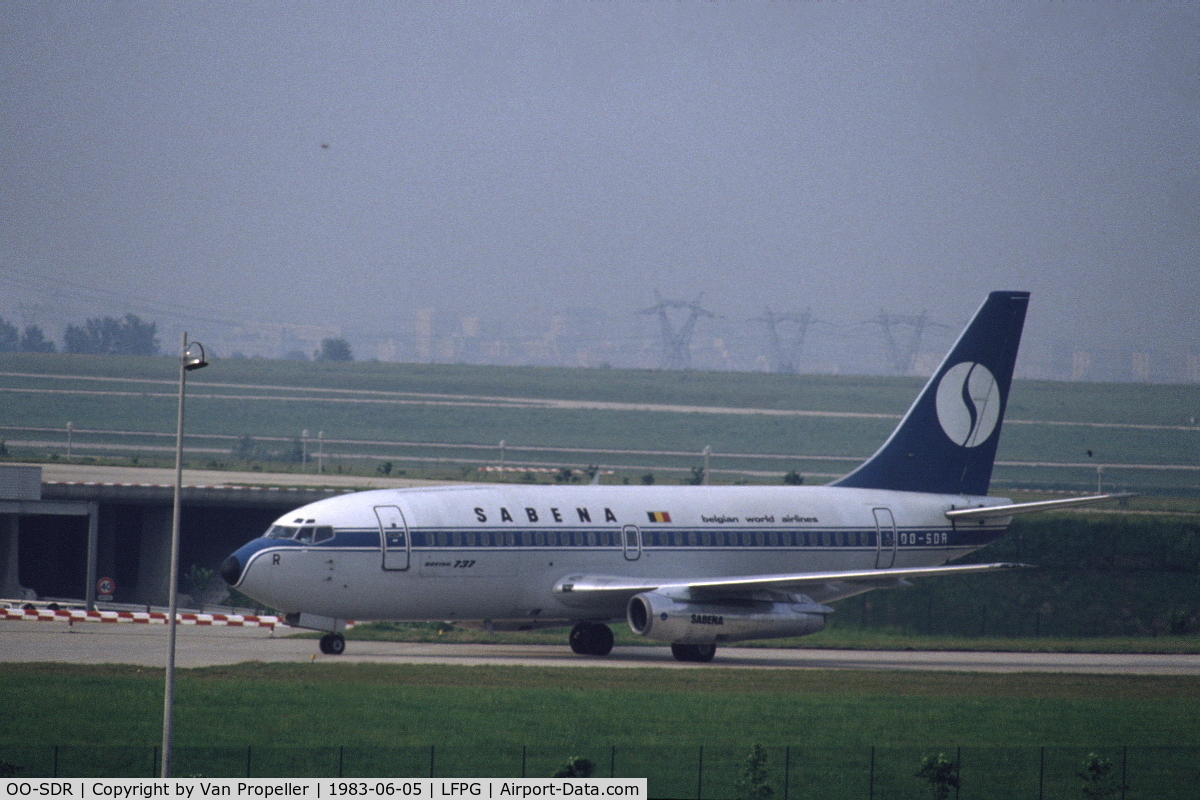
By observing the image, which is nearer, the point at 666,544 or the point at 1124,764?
the point at 1124,764

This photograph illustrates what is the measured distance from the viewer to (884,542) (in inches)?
1955

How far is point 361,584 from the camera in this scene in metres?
41.7

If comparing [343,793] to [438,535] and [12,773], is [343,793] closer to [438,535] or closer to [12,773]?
[12,773]

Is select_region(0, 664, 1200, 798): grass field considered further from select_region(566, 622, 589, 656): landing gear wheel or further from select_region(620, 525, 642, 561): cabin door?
select_region(566, 622, 589, 656): landing gear wheel

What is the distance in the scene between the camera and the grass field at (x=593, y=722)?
2809 cm

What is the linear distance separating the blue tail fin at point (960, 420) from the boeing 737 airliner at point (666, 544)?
5 centimetres

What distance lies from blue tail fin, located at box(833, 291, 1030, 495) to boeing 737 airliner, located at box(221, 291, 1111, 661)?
5cm

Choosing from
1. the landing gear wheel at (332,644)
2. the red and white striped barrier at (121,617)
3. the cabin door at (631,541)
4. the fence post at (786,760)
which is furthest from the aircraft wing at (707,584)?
the fence post at (786,760)

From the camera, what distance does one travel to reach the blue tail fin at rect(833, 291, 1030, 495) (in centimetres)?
5200

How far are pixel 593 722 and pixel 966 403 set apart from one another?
977 inches

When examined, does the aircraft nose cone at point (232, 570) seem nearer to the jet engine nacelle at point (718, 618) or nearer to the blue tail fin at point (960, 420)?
the jet engine nacelle at point (718, 618)

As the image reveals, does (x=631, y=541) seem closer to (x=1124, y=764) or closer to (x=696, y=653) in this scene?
(x=696, y=653)
